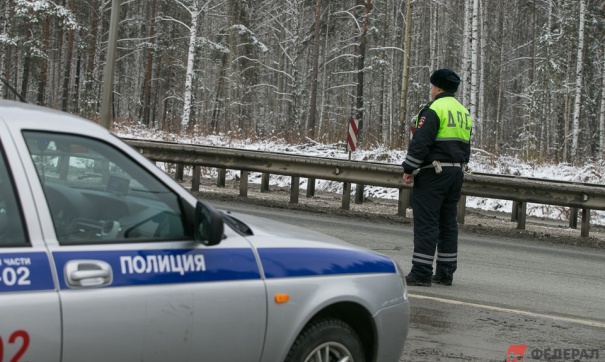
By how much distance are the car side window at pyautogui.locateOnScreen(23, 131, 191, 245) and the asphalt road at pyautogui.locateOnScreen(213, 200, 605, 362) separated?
2526mm

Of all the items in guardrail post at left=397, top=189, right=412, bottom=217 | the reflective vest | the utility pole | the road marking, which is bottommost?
the road marking

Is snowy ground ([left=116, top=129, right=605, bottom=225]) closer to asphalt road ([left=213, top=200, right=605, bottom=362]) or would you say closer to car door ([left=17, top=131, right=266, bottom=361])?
asphalt road ([left=213, top=200, right=605, bottom=362])

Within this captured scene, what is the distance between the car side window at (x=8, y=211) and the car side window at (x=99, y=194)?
14cm

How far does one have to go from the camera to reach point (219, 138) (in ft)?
83.9

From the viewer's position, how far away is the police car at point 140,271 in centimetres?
312

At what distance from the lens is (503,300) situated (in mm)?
7852

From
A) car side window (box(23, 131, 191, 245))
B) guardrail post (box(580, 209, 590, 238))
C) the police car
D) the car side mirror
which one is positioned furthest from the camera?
guardrail post (box(580, 209, 590, 238))

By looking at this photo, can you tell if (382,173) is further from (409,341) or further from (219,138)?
(219,138)

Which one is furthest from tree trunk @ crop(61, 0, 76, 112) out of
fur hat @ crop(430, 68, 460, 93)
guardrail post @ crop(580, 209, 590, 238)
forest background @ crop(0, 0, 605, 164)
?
fur hat @ crop(430, 68, 460, 93)

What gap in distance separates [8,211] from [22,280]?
0.32 metres

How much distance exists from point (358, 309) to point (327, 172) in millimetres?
10669

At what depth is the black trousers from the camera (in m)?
7.77

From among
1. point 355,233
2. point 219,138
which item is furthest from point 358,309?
point 219,138

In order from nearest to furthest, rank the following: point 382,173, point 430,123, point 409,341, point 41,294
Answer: point 41,294, point 409,341, point 430,123, point 382,173
